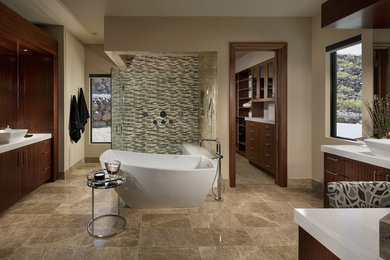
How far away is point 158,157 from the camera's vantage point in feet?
14.7

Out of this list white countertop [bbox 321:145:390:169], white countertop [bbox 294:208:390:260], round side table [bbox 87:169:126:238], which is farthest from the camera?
round side table [bbox 87:169:126:238]

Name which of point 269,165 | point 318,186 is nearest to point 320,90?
point 318,186

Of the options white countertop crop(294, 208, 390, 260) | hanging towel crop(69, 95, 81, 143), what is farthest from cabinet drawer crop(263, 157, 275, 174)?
white countertop crop(294, 208, 390, 260)

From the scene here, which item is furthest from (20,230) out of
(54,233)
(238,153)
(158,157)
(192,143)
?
(238,153)

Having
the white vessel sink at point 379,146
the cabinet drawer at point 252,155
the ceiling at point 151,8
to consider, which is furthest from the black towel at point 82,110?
the white vessel sink at point 379,146

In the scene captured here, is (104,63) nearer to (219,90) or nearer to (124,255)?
(219,90)

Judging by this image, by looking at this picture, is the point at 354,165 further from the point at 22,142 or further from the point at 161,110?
the point at 22,142

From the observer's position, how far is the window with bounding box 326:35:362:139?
12.1ft

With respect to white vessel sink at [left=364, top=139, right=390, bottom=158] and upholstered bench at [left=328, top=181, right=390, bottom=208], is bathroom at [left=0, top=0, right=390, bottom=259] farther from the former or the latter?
upholstered bench at [left=328, top=181, right=390, bottom=208]

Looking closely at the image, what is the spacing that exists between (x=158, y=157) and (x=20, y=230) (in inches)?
78.0

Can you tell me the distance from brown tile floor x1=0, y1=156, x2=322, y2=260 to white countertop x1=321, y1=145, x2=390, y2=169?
0.90 metres

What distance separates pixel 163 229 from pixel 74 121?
3.52 metres

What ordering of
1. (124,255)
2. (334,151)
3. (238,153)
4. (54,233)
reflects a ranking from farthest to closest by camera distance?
(238,153) → (334,151) → (54,233) → (124,255)

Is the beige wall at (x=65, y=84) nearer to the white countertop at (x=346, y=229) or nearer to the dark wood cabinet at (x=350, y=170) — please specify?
the dark wood cabinet at (x=350, y=170)
